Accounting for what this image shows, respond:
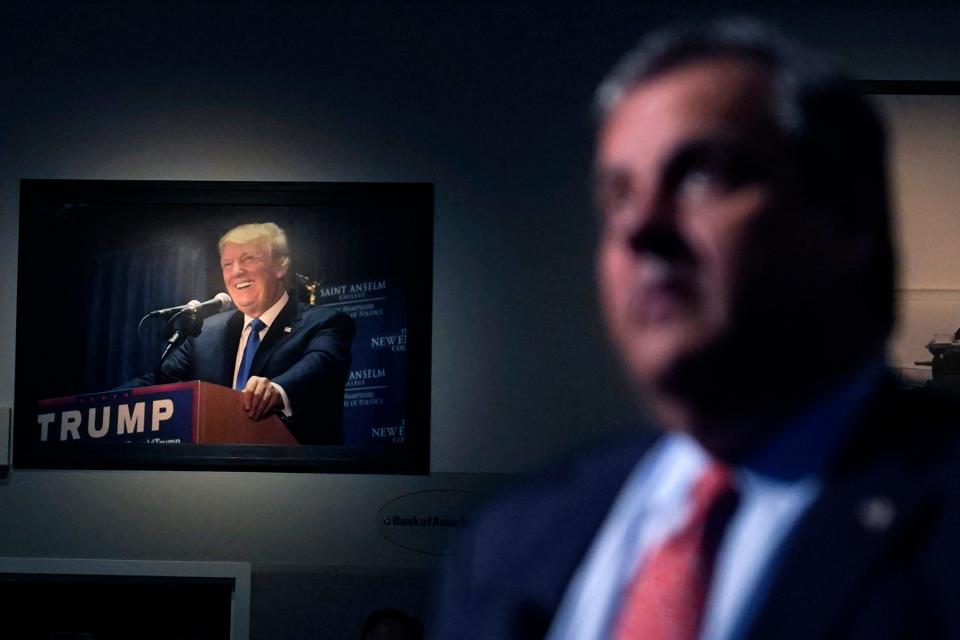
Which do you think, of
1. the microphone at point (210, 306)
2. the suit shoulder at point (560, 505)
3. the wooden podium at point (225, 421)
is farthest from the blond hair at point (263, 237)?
the suit shoulder at point (560, 505)

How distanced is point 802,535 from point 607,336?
68 millimetres

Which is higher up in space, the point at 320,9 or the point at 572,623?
the point at 320,9

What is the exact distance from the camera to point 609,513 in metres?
0.29

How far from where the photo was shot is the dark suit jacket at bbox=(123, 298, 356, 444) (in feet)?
8.51

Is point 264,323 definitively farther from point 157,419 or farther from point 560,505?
point 560,505

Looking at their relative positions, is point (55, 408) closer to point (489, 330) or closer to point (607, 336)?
point (489, 330)

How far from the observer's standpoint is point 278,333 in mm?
2609

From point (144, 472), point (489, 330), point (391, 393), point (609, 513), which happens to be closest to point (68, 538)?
point (144, 472)

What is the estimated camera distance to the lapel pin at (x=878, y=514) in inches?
8.9

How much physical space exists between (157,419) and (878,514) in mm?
2557

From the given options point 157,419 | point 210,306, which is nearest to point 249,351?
point 210,306

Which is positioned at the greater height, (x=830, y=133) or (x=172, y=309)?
(x=172, y=309)

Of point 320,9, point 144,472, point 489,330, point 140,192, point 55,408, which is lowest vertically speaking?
point 144,472

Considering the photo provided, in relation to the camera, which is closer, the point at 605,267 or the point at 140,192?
the point at 605,267
